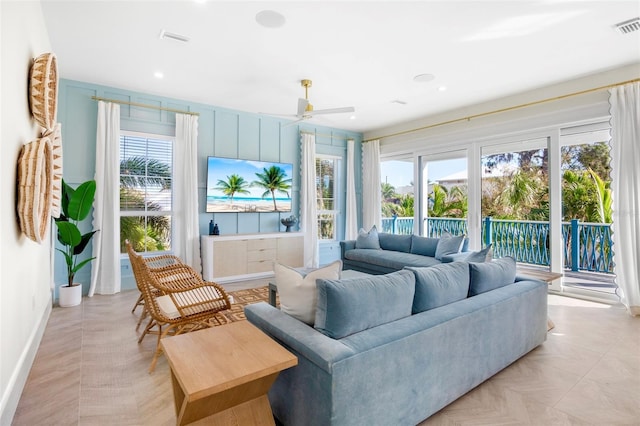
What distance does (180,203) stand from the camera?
4996mm

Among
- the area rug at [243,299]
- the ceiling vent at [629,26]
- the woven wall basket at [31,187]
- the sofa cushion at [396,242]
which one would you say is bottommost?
the area rug at [243,299]

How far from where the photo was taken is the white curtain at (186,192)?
4922 millimetres

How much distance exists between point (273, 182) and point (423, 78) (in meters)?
2.99

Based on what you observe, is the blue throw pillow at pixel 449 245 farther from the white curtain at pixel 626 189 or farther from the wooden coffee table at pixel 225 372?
the wooden coffee table at pixel 225 372

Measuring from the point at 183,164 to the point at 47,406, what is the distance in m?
3.53

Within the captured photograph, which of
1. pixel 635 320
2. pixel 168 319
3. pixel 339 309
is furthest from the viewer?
pixel 635 320

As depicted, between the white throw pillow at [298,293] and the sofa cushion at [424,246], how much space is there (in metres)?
3.24

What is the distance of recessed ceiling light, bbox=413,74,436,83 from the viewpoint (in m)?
4.06

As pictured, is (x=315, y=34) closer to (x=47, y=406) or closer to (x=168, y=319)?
(x=168, y=319)

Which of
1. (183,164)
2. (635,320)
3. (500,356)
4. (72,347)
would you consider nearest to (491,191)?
(635,320)

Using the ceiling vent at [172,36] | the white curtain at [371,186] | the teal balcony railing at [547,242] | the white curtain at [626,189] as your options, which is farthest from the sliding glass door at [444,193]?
the ceiling vent at [172,36]

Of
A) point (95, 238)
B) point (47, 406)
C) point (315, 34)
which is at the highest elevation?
point (315, 34)

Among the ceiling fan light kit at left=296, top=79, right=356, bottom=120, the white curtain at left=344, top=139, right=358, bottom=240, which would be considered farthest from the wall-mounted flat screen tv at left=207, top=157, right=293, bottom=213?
the ceiling fan light kit at left=296, top=79, right=356, bottom=120

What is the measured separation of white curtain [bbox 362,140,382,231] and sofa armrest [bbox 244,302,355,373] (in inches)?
198
